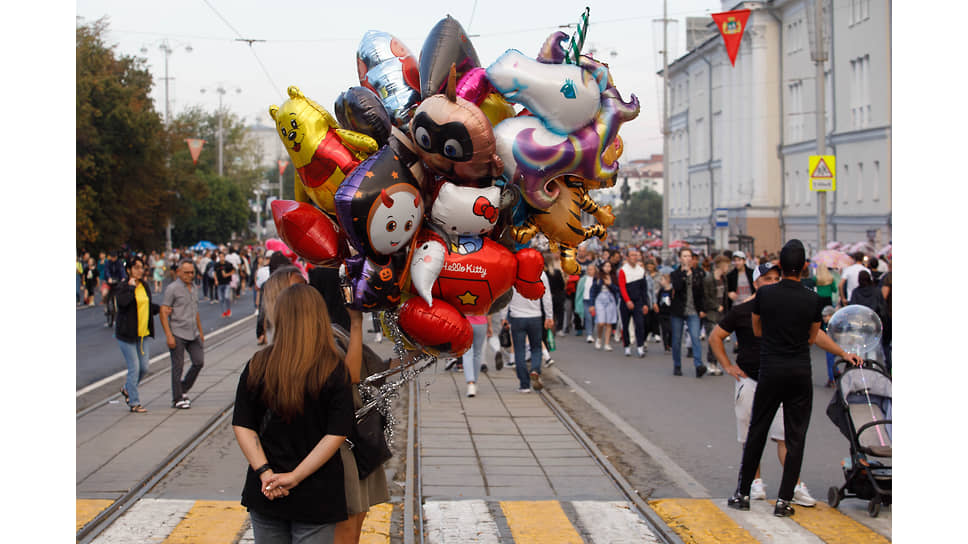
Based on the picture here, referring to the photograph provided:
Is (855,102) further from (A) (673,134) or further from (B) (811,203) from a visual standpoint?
(A) (673,134)

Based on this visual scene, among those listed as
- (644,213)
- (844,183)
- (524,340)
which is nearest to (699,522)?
(524,340)

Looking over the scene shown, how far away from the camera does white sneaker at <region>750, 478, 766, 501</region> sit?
25.2 ft

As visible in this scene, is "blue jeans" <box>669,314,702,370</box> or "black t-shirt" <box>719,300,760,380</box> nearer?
"black t-shirt" <box>719,300,760,380</box>

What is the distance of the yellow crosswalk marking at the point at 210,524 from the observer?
259 inches

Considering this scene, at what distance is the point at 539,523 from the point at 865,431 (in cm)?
262

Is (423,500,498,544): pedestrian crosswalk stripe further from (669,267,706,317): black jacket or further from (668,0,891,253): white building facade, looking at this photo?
(668,0,891,253): white building facade

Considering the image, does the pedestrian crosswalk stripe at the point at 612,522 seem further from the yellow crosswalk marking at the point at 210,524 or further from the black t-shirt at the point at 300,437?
the black t-shirt at the point at 300,437

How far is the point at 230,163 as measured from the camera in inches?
3226

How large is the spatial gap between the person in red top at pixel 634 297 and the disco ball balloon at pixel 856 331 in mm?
9594

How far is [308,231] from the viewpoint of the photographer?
4.84m

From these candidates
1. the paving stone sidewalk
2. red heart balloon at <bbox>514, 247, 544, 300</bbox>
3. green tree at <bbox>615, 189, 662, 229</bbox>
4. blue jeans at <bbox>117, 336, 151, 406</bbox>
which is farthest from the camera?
green tree at <bbox>615, 189, 662, 229</bbox>

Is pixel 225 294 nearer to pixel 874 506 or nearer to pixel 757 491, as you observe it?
pixel 757 491

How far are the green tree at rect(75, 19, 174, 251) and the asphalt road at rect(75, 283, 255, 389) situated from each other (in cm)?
496

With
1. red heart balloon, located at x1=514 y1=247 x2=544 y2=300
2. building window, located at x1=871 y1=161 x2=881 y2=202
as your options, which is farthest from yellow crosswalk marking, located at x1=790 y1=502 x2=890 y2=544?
building window, located at x1=871 y1=161 x2=881 y2=202
